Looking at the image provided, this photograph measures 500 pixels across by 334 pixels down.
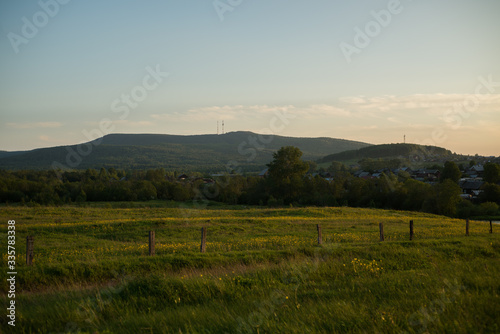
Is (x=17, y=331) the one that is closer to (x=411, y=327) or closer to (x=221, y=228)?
(x=411, y=327)

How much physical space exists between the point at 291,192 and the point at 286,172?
5.13 meters

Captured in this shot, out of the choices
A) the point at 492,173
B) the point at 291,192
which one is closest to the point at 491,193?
the point at 492,173

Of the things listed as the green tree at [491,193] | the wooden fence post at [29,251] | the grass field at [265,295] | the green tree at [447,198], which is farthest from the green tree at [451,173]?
the wooden fence post at [29,251]

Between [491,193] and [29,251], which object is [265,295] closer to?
[29,251]

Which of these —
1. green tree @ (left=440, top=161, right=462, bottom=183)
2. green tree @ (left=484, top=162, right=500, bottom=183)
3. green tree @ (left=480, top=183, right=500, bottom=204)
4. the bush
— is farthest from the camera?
green tree @ (left=440, top=161, right=462, bottom=183)

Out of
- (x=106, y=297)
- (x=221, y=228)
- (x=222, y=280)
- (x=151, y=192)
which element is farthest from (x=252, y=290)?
(x=151, y=192)

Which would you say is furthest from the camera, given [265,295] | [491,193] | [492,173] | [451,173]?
[451,173]

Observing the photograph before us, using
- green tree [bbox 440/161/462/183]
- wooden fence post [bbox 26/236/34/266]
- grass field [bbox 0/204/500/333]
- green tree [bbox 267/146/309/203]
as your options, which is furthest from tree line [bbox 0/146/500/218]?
wooden fence post [bbox 26/236/34/266]

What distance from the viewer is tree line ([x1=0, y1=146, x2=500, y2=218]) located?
69688 millimetres

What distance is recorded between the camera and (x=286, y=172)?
81688 millimetres

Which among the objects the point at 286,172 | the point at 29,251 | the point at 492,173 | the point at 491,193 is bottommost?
the point at 491,193

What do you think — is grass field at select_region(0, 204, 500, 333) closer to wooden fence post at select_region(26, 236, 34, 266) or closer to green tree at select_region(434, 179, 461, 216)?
wooden fence post at select_region(26, 236, 34, 266)

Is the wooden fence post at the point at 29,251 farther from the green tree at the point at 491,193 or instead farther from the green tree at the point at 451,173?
the green tree at the point at 451,173

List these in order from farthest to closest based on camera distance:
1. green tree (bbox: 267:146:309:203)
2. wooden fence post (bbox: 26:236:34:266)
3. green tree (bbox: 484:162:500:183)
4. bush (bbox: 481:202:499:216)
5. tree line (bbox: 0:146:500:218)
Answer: green tree (bbox: 484:162:500:183) < green tree (bbox: 267:146:309:203) < tree line (bbox: 0:146:500:218) < bush (bbox: 481:202:499:216) < wooden fence post (bbox: 26:236:34:266)
